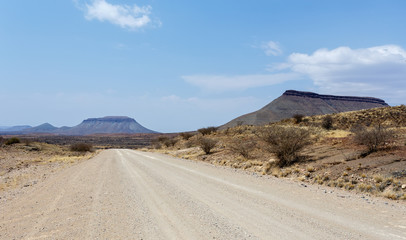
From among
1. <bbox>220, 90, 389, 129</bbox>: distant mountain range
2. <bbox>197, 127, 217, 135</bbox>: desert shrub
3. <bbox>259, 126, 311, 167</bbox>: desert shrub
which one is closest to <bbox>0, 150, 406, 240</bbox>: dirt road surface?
<bbox>259, 126, 311, 167</bbox>: desert shrub

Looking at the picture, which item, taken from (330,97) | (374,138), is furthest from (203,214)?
(330,97)

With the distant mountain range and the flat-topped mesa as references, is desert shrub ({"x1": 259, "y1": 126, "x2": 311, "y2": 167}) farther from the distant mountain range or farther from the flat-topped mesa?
the flat-topped mesa

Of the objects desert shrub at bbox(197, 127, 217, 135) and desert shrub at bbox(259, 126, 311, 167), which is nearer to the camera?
desert shrub at bbox(259, 126, 311, 167)

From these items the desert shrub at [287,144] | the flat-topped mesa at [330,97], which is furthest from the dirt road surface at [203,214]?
the flat-topped mesa at [330,97]

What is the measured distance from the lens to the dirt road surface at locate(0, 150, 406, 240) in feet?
21.0

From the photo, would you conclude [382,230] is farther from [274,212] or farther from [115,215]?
[115,215]

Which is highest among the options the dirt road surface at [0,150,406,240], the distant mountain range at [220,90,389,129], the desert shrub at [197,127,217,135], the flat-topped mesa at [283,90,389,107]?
the flat-topped mesa at [283,90,389,107]

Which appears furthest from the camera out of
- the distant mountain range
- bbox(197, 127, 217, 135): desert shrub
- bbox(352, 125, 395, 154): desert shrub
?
the distant mountain range

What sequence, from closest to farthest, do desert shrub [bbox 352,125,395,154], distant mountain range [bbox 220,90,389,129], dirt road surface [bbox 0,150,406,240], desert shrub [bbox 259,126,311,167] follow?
dirt road surface [bbox 0,150,406,240] → desert shrub [bbox 352,125,395,154] → desert shrub [bbox 259,126,311,167] → distant mountain range [bbox 220,90,389,129]

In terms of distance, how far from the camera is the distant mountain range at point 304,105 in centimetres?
12450

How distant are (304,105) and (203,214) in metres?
147

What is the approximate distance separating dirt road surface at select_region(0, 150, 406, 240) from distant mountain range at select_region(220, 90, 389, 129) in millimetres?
104726

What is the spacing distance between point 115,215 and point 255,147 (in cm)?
2043

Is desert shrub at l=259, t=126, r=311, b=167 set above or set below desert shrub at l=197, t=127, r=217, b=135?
below
